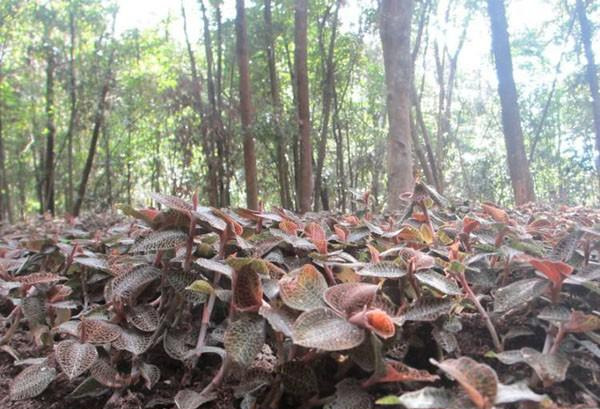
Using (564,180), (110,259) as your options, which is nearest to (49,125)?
(110,259)

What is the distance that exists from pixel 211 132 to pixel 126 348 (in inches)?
440

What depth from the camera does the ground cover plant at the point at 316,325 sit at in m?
0.66

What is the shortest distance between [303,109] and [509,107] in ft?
15.0

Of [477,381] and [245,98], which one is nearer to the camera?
[477,381]

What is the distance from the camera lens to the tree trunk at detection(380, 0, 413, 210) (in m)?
4.07

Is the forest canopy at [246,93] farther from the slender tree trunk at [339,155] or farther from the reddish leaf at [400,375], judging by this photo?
the reddish leaf at [400,375]

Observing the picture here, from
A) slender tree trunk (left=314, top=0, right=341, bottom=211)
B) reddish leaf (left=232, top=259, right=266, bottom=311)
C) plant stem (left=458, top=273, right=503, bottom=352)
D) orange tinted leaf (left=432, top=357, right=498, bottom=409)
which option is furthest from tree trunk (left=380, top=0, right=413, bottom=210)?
slender tree trunk (left=314, top=0, right=341, bottom=211)

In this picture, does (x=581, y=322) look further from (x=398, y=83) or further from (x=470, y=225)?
(x=398, y=83)

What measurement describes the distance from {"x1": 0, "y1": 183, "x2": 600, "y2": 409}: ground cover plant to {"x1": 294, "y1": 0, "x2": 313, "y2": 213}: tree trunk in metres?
7.57

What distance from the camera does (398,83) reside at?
4.54 m

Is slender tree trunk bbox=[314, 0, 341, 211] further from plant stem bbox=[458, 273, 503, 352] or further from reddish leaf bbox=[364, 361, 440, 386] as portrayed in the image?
reddish leaf bbox=[364, 361, 440, 386]

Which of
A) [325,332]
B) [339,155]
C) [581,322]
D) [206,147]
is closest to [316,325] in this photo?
[325,332]

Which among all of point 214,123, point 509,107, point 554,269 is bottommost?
point 554,269

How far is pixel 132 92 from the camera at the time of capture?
13.6 metres
